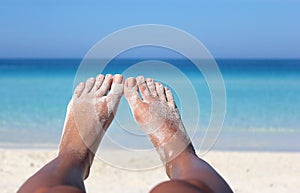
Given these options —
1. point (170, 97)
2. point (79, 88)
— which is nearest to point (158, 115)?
point (170, 97)

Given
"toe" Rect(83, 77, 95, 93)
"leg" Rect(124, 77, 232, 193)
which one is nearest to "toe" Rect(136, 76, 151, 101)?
"leg" Rect(124, 77, 232, 193)

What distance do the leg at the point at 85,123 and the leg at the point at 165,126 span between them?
0.10 meters

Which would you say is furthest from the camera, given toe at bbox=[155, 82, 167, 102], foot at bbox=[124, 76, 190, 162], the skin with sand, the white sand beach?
the white sand beach

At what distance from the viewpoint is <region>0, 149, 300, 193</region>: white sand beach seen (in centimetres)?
444

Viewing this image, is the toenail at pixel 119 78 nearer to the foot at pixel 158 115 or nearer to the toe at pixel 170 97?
the foot at pixel 158 115

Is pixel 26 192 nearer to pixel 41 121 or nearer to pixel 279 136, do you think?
pixel 279 136

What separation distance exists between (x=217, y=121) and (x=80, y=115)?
669mm

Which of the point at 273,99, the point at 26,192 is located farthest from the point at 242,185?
the point at 273,99

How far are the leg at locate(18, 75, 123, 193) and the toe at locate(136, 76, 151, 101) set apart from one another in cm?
10

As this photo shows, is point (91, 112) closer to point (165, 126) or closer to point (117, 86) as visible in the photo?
point (117, 86)

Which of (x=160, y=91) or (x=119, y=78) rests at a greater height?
(x=119, y=78)

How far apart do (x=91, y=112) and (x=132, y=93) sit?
21 centimetres

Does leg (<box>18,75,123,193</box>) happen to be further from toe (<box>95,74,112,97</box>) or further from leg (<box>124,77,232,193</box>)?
leg (<box>124,77,232,193</box>)

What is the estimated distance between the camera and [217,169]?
204 inches
